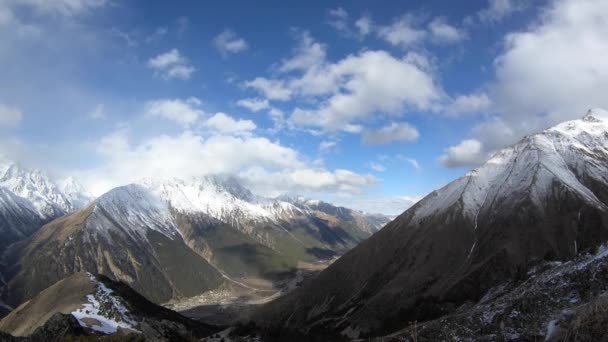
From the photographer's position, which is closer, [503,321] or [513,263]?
[503,321]

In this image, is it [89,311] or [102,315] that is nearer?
[102,315]

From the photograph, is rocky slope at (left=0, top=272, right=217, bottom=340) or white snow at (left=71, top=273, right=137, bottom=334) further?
rocky slope at (left=0, top=272, right=217, bottom=340)

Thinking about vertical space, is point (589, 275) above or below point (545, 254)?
above

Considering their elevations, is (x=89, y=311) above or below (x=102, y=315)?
above

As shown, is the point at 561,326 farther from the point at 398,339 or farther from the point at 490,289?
the point at 490,289

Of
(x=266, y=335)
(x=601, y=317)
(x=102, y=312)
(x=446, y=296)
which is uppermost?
(x=102, y=312)

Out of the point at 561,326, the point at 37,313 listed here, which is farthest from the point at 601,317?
the point at 37,313

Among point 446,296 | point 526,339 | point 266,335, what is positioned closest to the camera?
point 526,339

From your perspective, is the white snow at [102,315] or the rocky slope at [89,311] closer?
the white snow at [102,315]
